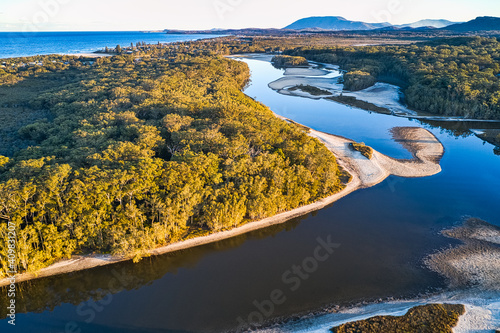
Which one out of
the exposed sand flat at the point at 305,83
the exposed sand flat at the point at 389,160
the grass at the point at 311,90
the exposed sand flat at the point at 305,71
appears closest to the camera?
the exposed sand flat at the point at 389,160

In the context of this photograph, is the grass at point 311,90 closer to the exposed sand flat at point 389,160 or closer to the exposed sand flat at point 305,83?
the exposed sand flat at point 305,83

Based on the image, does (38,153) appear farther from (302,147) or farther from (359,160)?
(359,160)

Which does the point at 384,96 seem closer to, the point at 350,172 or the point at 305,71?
the point at 305,71

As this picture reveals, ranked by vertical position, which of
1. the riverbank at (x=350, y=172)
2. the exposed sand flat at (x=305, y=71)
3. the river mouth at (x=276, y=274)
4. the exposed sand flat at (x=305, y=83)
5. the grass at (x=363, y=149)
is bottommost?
the river mouth at (x=276, y=274)

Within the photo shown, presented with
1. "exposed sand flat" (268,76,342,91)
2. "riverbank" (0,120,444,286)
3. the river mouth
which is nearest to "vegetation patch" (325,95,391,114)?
"exposed sand flat" (268,76,342,91)

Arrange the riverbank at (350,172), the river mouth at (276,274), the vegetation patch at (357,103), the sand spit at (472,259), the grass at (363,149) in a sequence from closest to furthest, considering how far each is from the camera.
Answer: the river mouth at (276,274)
the sand spit at (472,259)
the riverbank at (350,172)
the grass at (363,149)
the vegetation patch at (357,103)

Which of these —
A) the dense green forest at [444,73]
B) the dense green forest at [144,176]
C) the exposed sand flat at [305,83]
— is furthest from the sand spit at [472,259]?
the exposed sand flat at [305,83]

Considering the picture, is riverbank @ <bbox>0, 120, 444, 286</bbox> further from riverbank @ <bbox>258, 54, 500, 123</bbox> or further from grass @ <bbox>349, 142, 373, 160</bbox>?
riverbank @ <bbox>258, 54, 500, 123</bbox>
